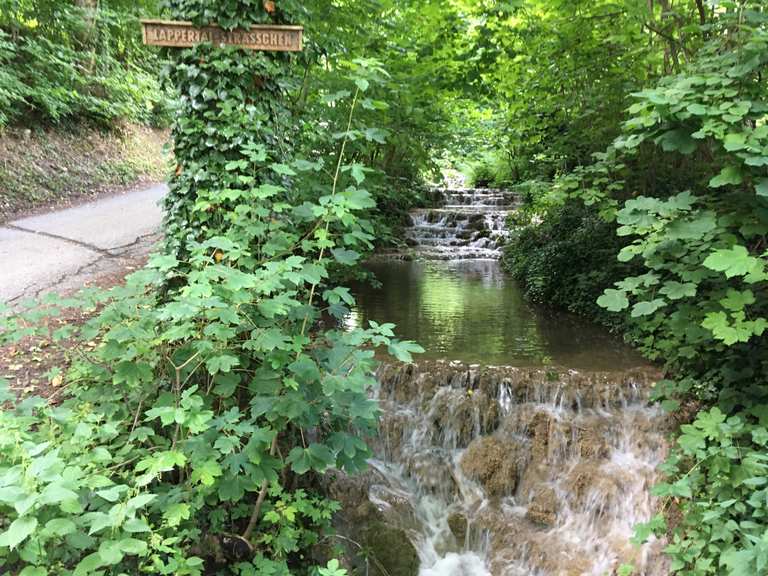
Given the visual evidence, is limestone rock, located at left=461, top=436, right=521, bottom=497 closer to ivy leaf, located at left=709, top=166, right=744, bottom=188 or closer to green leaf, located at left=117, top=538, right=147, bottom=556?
ivy leaf, located at left=709, top=166, right=744, bottom=188

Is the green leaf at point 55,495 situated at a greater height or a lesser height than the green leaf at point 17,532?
greater

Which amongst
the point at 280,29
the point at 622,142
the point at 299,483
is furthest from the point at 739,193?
A: the point at 299,483

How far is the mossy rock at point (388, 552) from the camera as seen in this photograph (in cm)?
436

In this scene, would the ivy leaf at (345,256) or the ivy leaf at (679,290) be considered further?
the ivy leaf at (679,290)

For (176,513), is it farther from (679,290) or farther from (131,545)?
(679,290)

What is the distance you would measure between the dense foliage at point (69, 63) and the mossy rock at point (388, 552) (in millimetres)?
8467

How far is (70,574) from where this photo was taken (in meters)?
2.26

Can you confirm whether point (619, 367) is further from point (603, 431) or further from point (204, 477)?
point (204, 477)

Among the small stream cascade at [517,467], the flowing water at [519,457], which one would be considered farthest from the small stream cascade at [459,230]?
the small stream cascade at [517,467]

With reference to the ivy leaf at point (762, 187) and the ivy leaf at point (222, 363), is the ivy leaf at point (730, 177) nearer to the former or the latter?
the ivy leaf at point (762, 187)

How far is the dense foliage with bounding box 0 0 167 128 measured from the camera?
9.99 metres

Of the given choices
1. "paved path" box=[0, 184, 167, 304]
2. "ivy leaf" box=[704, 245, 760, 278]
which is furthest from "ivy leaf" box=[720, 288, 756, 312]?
"paved path" box=[0, 184, 167, 304]

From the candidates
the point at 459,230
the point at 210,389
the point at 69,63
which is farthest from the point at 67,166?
the point at 210,389

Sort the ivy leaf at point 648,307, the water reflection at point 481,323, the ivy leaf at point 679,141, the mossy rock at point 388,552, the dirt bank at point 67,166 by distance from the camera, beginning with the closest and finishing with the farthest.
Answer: the ivy leaf at point 679,141, the ivy leaf at point 648,307, the mossy rock at point 388,552, the water reflection at point 481,323, the dirt bank at point 67,166
